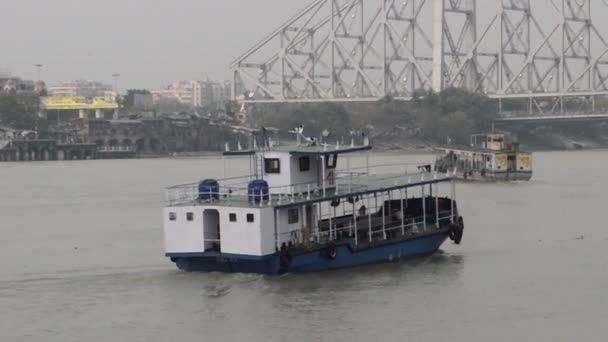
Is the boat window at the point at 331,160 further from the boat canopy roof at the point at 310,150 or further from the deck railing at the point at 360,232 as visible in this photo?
the deck railing at the point at 360,232

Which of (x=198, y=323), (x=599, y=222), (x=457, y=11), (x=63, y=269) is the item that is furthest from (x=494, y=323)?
(x=457, y=11)

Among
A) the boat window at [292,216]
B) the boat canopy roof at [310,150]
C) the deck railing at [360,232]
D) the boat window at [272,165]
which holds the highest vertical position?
the boat canopy roof at [310,150]

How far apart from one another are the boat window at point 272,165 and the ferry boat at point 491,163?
2093 centimetres

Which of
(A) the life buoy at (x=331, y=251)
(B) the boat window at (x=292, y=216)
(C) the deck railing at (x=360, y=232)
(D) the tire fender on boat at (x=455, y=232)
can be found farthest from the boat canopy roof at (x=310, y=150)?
(D) the tire fender on boat at (x=455, y=232)

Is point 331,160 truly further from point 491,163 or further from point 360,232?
point 491,163

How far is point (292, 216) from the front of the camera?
17750mm

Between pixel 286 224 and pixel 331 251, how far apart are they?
0.80m

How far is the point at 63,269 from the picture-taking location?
19.3m

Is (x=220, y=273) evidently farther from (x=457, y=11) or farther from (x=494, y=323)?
(x=457, y=11)

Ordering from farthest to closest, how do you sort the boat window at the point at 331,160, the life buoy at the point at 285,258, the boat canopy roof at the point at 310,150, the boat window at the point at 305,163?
the boat window at the point at 331,160 → the boat window at the point at 305,163 → the boat canopy roof at the point at 310,150 → the life buoy at the point at 285,258

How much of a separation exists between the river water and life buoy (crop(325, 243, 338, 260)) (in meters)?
0.25

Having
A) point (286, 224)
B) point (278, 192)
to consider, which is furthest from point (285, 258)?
point (278, 192)

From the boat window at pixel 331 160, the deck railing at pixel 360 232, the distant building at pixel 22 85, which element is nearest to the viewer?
the deck railing at pixel 360 232

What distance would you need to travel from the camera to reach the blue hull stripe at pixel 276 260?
17297 mm
